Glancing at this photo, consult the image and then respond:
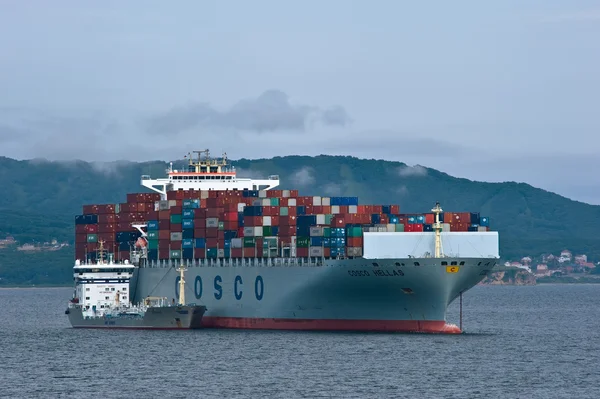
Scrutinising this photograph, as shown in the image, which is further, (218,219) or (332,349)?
(218,219)

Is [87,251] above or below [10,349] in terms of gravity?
above

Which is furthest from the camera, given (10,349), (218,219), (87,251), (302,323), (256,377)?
(87,251)

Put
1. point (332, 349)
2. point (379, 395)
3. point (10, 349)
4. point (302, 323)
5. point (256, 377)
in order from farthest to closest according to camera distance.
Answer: point (302, 323), point (10, 349), point (332, 349), point (256, 377), point (379, 395)

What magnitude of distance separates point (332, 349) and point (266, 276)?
15.3 meters

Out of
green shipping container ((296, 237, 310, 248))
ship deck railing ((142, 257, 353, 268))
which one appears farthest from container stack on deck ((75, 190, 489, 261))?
ship deck railing ((142, 257, 353, 268))

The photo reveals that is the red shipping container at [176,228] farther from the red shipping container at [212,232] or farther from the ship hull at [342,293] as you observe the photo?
the ship hull at [342,293]

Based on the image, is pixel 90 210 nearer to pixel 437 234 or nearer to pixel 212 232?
pixel 212 232

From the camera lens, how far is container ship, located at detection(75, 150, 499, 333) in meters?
85.8

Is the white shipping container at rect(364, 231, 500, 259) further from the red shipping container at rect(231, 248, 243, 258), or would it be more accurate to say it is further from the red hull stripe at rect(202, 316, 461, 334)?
the red shipping container at rect(231, 248, 243, 258)

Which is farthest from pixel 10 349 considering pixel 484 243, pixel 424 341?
pixel 484 243

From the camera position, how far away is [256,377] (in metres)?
66.6

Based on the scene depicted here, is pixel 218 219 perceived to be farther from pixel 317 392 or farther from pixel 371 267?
pixel 317 392

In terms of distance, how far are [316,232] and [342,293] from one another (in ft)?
16.8

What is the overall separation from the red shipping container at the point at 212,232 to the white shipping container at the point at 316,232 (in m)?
9.53
